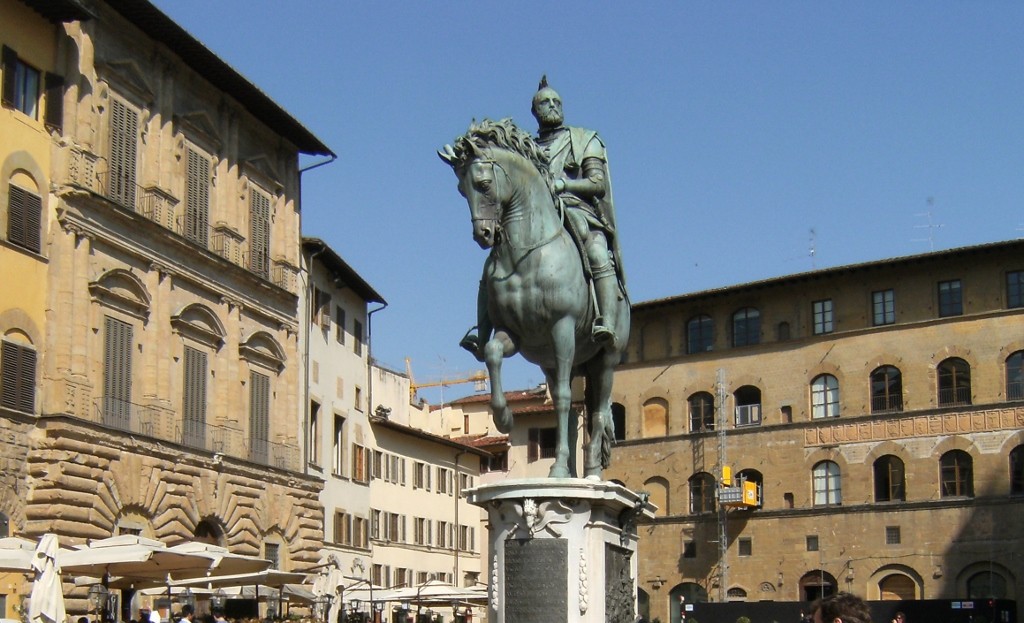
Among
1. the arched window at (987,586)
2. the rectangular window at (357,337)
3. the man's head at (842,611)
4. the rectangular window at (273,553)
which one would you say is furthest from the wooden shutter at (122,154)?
the arched window at (987,586)

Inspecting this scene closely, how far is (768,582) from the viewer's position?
5828 cm

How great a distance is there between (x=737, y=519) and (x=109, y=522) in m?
33.6

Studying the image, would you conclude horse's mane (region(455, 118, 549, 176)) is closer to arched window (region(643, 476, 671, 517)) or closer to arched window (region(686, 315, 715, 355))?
arched window (region(686, 315, 715, 355))

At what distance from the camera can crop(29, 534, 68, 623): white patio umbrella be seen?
19125 millimetres

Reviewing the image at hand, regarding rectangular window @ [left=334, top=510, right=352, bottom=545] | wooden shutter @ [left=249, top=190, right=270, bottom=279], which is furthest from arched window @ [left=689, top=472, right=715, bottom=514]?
wooden shutter @ [left=249, top=190, right=270, bottom=279]

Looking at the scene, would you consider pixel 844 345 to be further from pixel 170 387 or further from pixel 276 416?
pixel 170 387

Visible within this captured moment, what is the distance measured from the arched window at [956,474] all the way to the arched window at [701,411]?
1011cm

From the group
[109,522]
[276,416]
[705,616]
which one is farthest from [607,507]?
[705,616]

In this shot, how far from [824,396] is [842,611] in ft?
177

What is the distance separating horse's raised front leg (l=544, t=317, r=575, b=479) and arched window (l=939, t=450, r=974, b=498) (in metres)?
46.4

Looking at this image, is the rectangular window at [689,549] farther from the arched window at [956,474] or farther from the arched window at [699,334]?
the arched window at [956,474]

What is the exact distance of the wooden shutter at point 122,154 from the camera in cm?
3350

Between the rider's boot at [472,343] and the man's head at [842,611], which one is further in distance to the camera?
the rider's boot at [472,343]

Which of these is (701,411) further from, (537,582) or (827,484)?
(537,582)
